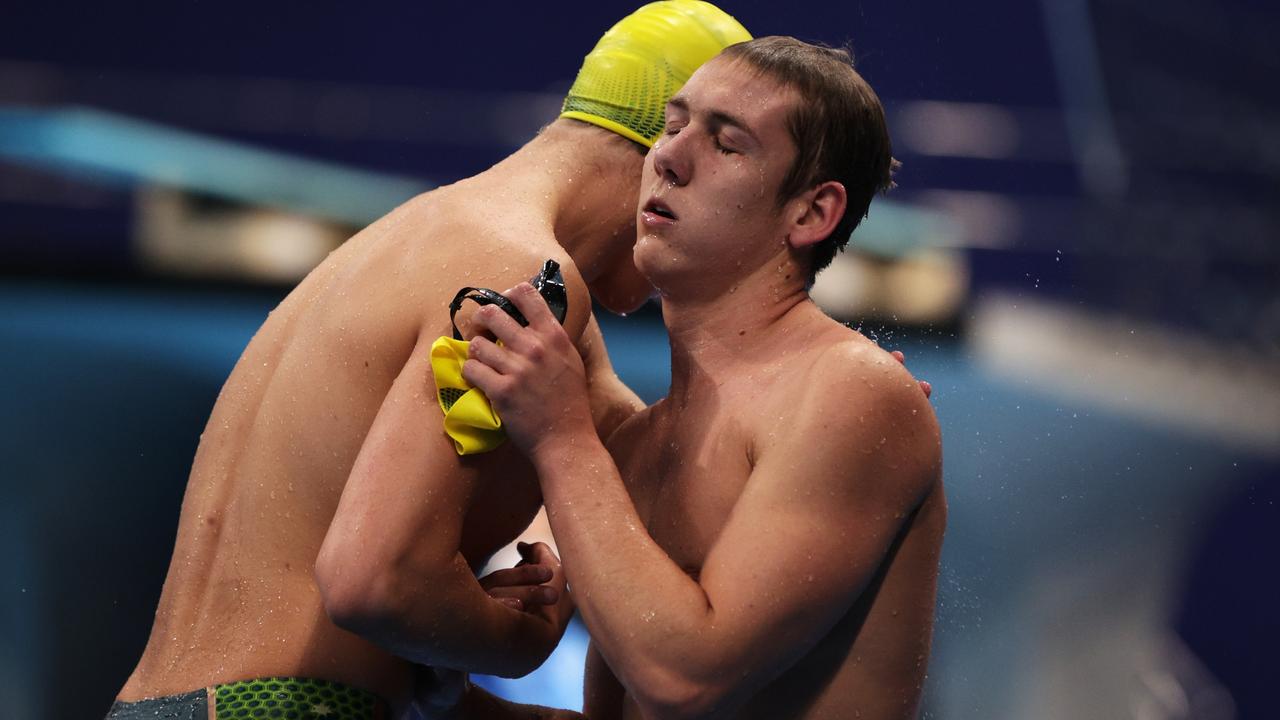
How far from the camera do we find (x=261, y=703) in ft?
5.54

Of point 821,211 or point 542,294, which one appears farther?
point 821,211

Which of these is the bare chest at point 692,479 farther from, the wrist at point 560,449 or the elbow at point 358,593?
the elbow at point 358,593

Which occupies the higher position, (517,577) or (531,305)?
(531,305)

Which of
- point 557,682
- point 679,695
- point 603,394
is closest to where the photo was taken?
point 679,695

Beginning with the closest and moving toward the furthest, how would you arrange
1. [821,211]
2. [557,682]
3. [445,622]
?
1. [445,622]
2. [821,211]
3. [557,682]

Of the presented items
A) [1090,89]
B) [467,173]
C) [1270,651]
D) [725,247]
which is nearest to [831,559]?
[725,247]

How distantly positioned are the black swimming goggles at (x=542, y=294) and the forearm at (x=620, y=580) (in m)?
0.16

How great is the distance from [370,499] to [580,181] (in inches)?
26.9

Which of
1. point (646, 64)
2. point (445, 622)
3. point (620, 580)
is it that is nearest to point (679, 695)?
point (620, 580)

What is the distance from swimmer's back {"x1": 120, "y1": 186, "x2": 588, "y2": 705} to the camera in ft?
5.63

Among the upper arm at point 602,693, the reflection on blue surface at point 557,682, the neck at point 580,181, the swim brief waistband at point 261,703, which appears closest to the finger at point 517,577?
the upper arm at point 602,693

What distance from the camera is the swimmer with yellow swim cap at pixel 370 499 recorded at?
1.56 m

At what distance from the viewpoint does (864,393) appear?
4.87 ft

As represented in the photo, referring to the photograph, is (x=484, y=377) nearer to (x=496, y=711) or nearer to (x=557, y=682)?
(x=496, y=711)
